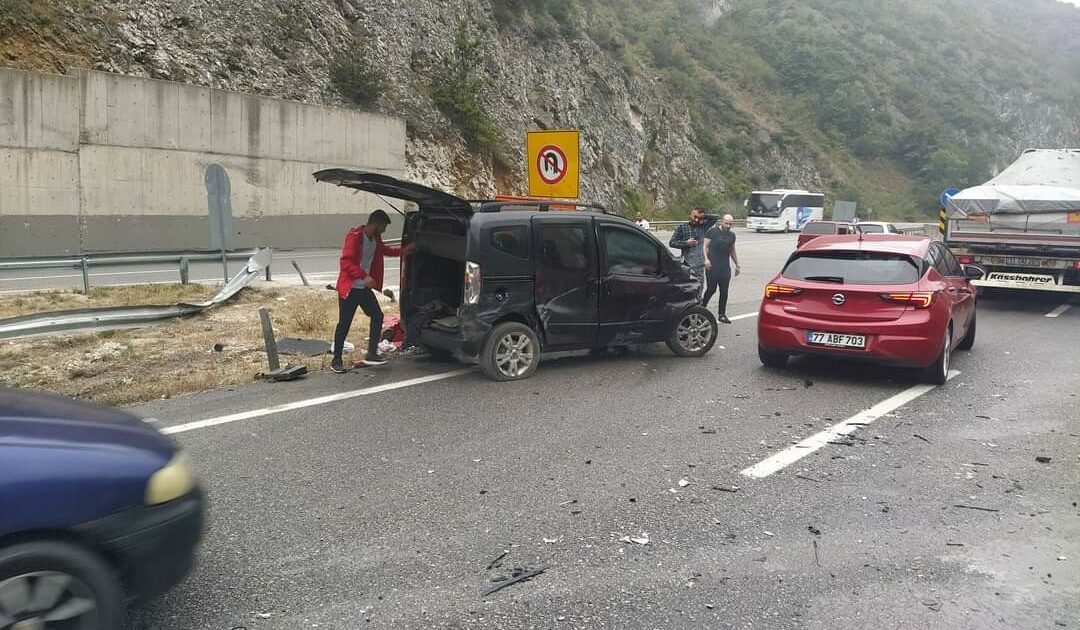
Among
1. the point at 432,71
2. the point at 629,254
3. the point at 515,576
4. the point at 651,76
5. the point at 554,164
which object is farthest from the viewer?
the point at 651,76

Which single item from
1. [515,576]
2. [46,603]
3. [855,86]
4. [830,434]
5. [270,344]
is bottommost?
[515,576]

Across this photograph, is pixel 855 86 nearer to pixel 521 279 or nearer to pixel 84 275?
pixel 84 275

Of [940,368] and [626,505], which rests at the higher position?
[940,368]

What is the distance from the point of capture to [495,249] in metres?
7.59

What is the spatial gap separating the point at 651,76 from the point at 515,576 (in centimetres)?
5798

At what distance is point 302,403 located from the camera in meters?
6.88

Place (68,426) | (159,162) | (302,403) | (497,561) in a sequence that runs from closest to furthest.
A: (68,426)
(497,561)
(302,403)
(159,162)

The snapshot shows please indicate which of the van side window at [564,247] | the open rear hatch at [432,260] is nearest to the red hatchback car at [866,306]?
the van side window at [564,247]

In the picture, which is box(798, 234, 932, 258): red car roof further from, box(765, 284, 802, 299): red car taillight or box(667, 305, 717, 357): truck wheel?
box(667, 305, 717, 357): truck wheel

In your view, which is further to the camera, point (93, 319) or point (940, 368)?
point (93, 319)

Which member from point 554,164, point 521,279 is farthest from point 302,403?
point 554,164

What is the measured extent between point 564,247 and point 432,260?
1.42m

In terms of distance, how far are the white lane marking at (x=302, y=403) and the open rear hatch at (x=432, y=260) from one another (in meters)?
0.54

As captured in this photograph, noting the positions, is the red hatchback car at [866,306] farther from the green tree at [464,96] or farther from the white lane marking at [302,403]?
the green tree at [464,96]
